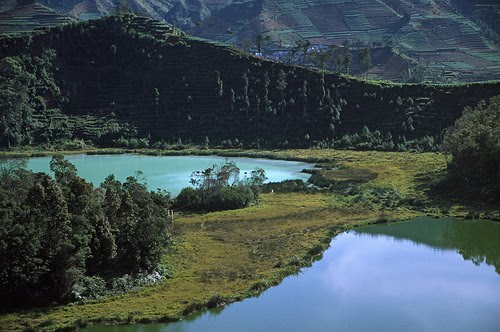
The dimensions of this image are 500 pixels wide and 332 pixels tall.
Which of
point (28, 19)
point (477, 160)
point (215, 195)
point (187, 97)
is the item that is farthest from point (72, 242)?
point (28, 19)

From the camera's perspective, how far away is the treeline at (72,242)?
32.4 metres

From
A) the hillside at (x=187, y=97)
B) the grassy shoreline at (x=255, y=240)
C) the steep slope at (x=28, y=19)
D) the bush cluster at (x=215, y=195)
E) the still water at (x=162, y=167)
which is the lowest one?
the grassy shoreline at (x=255, y=240)

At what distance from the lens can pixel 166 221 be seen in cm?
4025

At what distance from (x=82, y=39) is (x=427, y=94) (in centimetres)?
6568

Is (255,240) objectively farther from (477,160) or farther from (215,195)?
(477,160)

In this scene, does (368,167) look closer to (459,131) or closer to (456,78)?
(459,131)

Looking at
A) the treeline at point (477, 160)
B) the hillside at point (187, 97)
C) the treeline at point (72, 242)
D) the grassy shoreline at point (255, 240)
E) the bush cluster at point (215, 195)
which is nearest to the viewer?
the treeline at point (72, 242)

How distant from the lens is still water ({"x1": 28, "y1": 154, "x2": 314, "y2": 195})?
70812 mm

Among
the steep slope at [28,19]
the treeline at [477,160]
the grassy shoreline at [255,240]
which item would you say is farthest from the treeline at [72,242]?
the steep slope at [28,19]

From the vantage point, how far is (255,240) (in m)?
47.2

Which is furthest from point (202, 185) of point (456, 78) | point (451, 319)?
point (456, 78)

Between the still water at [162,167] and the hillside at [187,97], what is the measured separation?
1159 cm

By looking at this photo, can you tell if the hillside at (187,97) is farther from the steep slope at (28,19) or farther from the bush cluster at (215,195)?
the bush cluster at (215,195)

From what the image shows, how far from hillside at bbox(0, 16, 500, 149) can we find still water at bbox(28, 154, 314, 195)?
→ 1159cm
